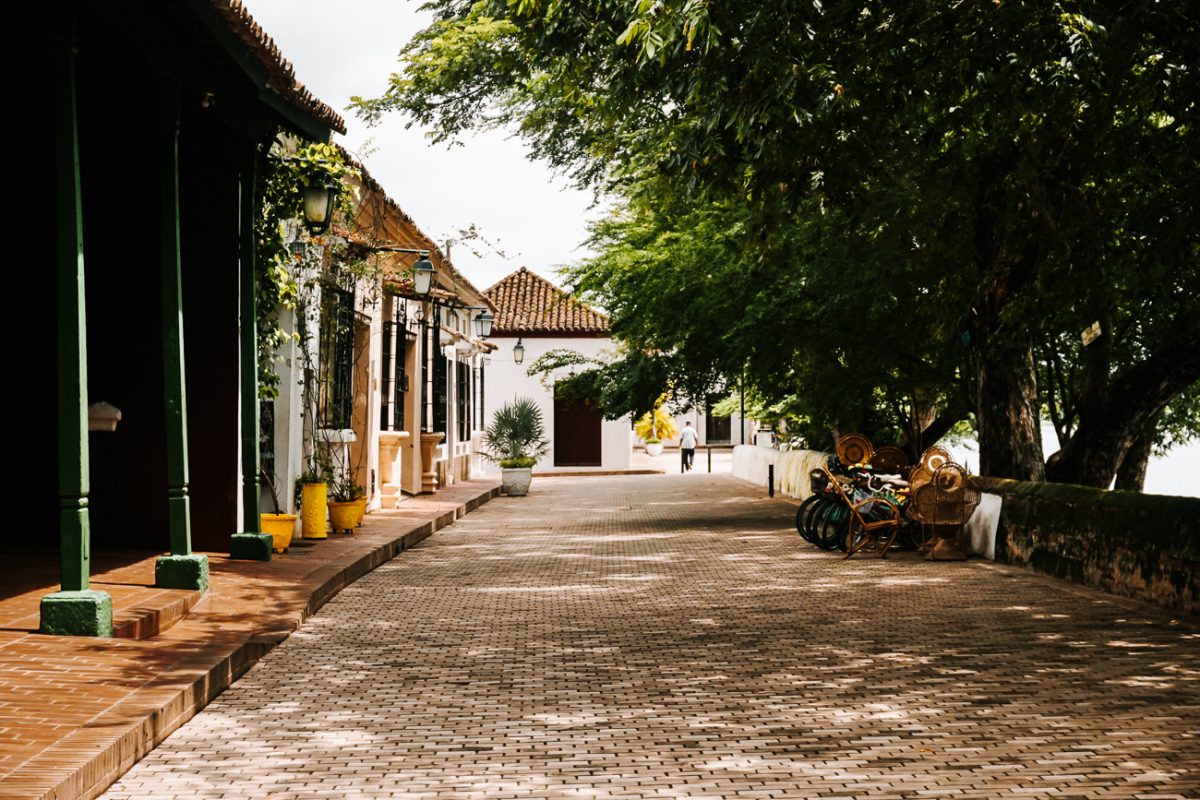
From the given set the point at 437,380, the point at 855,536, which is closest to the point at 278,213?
the point at 855,536

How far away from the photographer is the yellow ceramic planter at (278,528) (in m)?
12.0

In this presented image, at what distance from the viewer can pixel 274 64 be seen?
30.0ft

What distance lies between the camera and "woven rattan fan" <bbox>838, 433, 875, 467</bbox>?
15.7 m

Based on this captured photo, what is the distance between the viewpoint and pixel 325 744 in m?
5.68

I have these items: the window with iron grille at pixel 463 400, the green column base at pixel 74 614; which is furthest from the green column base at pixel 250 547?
the window with iron grille at pixel 463 400

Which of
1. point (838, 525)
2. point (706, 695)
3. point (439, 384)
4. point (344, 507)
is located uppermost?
point (439, 384)

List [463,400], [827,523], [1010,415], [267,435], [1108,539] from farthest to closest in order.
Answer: [463,400]
[1010,415]
[827,523]
[267,435]
[1108,539]

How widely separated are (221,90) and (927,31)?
15.9 feet

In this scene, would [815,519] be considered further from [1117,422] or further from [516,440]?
[516,440]

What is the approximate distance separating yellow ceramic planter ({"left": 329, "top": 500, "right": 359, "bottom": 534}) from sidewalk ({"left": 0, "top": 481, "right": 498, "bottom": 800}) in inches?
98.8

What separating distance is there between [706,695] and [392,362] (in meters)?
13.9

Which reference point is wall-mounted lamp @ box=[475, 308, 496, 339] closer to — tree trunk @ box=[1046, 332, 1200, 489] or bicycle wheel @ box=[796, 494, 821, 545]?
bicycle wheel @ box=[796, 494, 821, 545]

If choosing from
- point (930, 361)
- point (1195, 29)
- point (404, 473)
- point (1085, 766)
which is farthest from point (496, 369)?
point (1085, 766)

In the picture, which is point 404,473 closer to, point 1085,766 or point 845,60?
point 845,60
